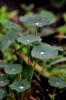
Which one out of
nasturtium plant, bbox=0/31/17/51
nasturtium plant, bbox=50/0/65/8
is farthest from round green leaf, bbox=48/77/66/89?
nasturtium plant, bbox=50/0/65/8

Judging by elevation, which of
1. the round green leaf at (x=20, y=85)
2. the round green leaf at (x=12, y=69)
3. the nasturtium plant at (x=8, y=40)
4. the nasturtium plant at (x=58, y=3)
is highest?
the nasturtium plant at (x=8, y=40)

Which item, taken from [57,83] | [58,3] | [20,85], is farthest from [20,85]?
[58,3]

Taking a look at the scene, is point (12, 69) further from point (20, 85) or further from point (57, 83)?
point (57, 83)

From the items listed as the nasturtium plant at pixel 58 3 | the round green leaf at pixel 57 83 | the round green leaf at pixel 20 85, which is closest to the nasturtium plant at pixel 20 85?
the round green leaf at pixel 20 85

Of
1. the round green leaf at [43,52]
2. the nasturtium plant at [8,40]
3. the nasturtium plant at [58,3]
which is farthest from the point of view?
the nasturtium plant at [58,3]

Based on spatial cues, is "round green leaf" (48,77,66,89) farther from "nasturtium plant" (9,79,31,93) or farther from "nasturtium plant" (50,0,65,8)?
"nasturtium plant" (50,0,65,8)

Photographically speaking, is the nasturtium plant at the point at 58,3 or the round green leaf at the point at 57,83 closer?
the round green leaf at the point at 57,83

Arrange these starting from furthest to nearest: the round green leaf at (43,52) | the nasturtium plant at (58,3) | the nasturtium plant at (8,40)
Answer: the nasturtium plant at (58,3) → the nasturtium plant at (8,40) → the round green leaf at (43,52)

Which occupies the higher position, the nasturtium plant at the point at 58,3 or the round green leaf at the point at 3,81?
the round green leaf at the point at 3,81

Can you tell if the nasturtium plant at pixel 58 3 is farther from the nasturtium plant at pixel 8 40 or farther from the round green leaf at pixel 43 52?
the round green leaf at pixel 43 52
